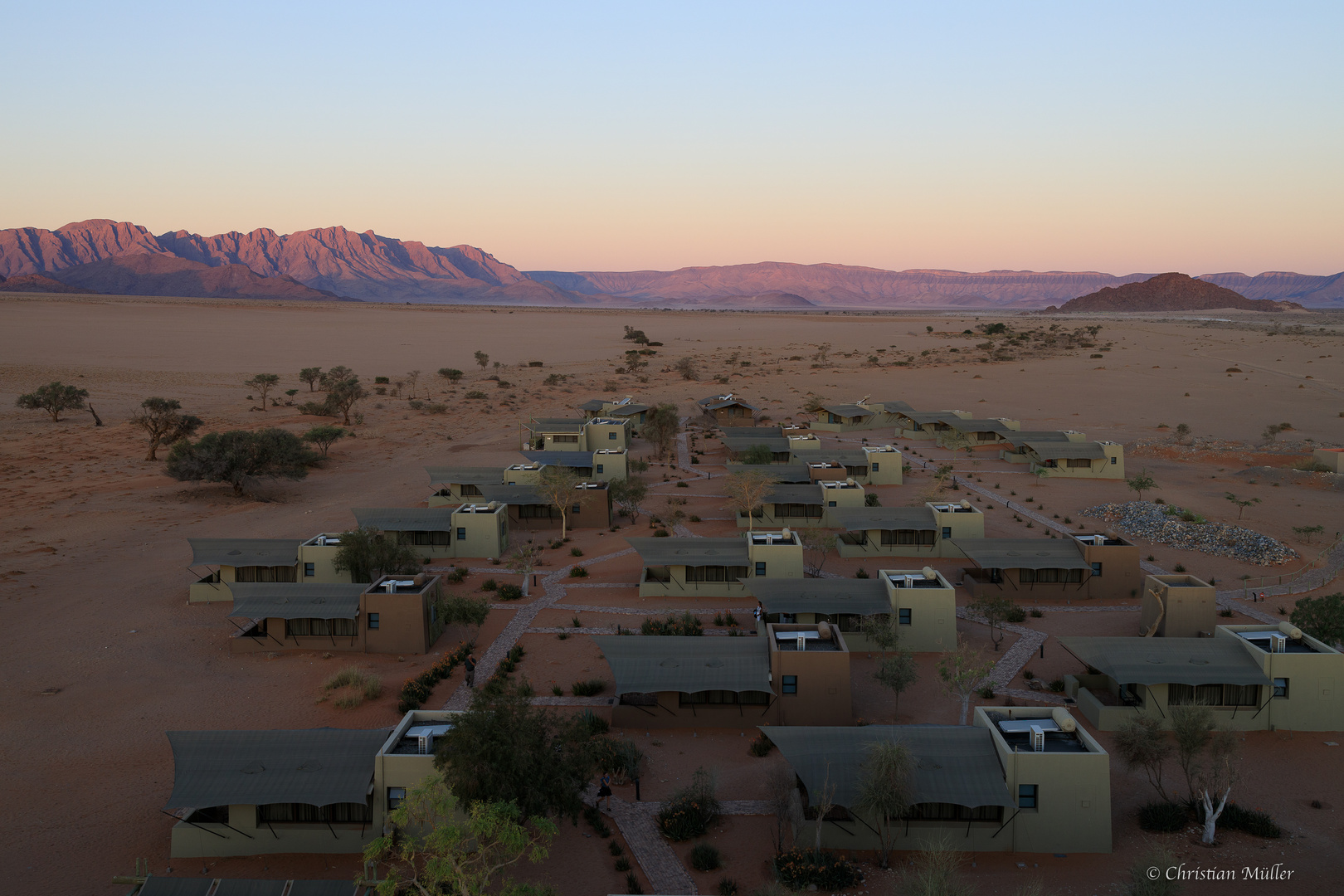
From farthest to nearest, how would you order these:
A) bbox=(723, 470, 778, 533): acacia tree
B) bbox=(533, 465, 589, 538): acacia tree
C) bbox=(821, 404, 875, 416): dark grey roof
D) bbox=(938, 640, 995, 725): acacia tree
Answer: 1. bbox=(821, 404, 875, 416): dark grey roof
2. bbox=(723, 470, 778, 533): acacia tree
3. bbox=(533, 465, 589, 538): acacia tree
4. bbox=(938, 640, 995, 725): acacia tree

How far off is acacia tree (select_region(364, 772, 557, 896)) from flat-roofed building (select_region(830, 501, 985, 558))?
2210 cm

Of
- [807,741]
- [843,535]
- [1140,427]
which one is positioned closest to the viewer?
[807,741]

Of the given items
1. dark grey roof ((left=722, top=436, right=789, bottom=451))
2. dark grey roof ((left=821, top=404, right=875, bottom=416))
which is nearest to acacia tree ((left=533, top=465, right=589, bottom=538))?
dark grey roof ((left=722, top=436, right=789, bottom=451))

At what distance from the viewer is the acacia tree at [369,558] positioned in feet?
98.9

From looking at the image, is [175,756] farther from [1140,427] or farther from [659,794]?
[1140,427]

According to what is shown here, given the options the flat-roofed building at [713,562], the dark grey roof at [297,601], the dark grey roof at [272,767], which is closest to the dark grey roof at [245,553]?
the dark grey roof at [297,601]

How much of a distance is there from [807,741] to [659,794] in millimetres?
3672

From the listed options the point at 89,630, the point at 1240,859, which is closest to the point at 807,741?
the point at 1240,859

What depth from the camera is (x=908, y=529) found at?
3481cm

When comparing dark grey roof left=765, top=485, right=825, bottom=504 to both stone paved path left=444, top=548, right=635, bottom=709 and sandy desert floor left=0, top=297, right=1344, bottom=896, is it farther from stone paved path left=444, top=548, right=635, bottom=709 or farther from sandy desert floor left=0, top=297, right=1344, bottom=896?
stone paved path left=444, top=548, right=635, bottom=709

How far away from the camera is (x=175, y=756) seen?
17516 mm

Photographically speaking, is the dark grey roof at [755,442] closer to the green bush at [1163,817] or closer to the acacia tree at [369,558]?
the acacia tree at [369,558]

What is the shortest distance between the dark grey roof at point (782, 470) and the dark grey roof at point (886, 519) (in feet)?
24.4

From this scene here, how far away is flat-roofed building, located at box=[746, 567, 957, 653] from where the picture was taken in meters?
26.3
